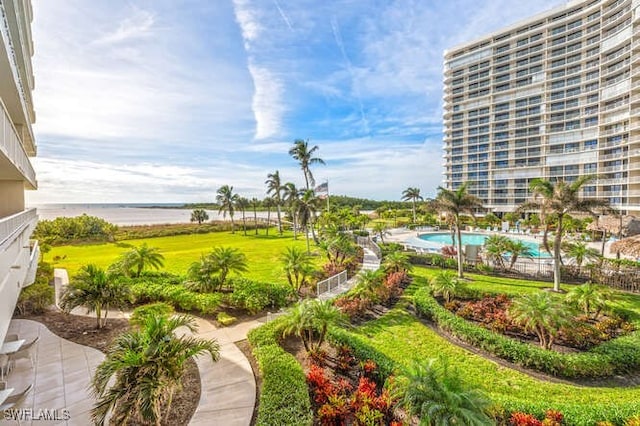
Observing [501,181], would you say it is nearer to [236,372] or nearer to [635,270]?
[635,270]

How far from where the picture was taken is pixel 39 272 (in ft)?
63.7

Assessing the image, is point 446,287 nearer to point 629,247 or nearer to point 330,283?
point 330,283

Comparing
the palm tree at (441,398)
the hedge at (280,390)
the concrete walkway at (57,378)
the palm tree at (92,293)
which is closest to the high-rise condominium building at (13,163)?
the palm tree at (92,293)

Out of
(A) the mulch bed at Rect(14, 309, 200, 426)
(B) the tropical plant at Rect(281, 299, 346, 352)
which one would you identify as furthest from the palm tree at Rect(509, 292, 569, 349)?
(A) the mulch bed at Rect(14, 309, 200, 426)

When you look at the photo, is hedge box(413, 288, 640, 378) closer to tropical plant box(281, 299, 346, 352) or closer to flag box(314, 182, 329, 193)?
tropical plant box(281, 299, 346, 352)

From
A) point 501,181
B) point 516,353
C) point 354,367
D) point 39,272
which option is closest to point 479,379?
point 516,353

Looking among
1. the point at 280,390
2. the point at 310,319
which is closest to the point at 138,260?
the point at 310,319

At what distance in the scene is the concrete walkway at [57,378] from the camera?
23.5 ft

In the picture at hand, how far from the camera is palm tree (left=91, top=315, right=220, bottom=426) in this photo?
5555mm

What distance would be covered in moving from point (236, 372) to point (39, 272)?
1866 cm

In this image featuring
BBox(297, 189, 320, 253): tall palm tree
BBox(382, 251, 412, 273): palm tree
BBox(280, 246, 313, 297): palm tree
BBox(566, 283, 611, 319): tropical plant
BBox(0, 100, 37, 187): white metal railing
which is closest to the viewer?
BBox(0, 100, 37, 187): white metal railing

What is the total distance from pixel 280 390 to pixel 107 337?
7.91 metres

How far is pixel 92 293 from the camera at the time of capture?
11391 mm

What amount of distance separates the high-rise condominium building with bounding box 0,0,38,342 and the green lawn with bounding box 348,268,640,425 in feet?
33.5
